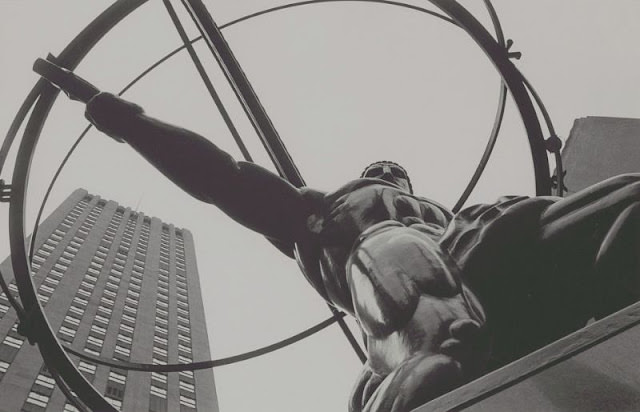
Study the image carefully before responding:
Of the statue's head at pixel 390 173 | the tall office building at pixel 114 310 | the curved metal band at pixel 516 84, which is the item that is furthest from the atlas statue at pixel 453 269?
the tall office building at pixel 114 310

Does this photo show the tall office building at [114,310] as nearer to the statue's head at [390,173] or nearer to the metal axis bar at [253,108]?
the metal axis bar at [253,108]

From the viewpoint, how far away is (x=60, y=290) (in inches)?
2025

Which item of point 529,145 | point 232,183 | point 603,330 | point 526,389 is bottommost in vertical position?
point 526,389

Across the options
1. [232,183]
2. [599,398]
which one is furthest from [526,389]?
[232,183]

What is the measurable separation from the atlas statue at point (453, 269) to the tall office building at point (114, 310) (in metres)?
32.3

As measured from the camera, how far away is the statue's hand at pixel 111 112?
320 cm

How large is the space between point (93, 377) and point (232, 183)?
41008mm

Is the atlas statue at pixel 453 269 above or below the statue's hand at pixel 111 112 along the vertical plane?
below

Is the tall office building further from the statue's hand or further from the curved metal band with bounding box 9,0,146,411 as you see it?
the statue's hand

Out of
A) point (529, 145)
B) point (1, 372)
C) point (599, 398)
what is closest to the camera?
point (599, 398)

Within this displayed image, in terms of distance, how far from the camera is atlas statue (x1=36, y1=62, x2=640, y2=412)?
2105 mm

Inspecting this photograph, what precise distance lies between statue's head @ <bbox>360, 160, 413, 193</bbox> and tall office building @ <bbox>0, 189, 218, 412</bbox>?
31.7m

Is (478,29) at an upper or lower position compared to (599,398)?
upper

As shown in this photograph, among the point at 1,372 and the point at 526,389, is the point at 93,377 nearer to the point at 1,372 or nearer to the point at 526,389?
the point at 1,372
